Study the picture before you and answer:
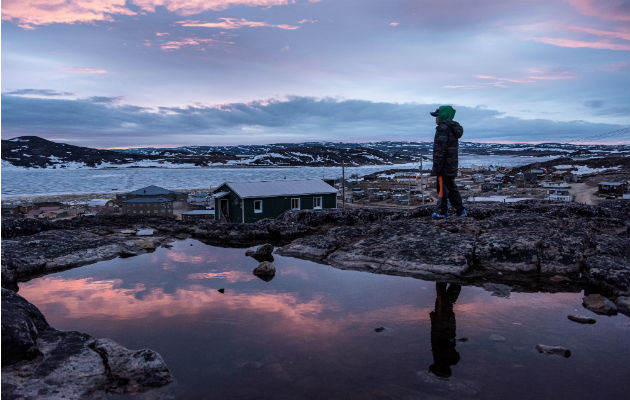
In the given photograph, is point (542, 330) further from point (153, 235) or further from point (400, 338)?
point (153, 235)

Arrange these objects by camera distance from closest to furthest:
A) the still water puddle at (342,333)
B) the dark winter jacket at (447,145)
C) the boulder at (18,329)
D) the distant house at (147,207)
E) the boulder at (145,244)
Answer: the still water puddle at (342,333) → the boulder at (18,329) → the dark winter jacket at (447,145) → the boulder at (145,244) → the distant house at (147,207)

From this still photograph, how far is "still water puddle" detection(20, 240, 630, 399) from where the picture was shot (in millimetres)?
6512

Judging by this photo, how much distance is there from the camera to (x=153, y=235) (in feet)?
62.4

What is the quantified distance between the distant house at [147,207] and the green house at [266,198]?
14440mm

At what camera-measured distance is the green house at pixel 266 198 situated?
2875 cm

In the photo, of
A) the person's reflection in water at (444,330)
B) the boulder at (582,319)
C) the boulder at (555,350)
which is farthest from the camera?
the boulder at (582,319)

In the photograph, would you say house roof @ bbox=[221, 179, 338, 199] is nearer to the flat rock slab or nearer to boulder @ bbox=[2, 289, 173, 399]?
the flat rock slab

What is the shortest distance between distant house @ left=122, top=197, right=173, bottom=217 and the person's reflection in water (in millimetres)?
38085

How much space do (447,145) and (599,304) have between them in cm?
737

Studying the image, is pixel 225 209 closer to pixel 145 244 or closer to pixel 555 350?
pixel 145 244

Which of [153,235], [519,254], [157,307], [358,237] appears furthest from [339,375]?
[153,235]

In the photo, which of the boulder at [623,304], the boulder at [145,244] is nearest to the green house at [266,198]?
the boulder at [145,244]

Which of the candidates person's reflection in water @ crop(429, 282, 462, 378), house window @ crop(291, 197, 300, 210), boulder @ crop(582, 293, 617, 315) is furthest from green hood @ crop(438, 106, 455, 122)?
house window @ crop(291, 197, 300, 210)

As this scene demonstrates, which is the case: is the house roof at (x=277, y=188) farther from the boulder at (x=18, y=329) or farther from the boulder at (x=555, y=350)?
the boulder at (x=555, y=350)
